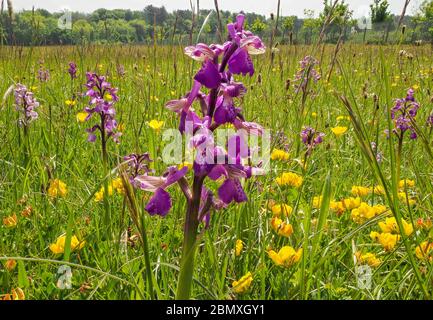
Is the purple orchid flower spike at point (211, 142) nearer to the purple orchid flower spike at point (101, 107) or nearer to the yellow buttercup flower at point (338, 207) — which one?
the yellow buttercup flower at point (338, 207)

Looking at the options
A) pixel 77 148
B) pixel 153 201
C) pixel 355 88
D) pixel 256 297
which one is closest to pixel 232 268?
pixel 256 297

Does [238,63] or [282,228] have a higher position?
[238,63]

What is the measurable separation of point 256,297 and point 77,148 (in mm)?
1845

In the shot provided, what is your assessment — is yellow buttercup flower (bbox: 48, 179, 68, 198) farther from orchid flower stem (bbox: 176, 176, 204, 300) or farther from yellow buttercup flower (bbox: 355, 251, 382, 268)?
yellow buttercup flower (bbox: 355, 251, 382, 268)

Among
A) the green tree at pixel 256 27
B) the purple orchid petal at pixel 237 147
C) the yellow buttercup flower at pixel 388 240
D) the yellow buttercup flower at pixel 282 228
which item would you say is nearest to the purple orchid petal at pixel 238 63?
the purple orchid petal at pixel 237 147

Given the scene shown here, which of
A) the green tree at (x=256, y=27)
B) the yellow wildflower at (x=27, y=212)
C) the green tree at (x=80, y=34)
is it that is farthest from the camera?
the green tree at (x=256, y=27)

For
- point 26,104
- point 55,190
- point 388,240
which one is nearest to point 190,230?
point 388,240

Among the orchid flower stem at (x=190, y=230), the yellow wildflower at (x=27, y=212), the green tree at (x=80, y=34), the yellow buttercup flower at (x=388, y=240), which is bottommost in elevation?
the yellow wildflower at (x=27, y=212)

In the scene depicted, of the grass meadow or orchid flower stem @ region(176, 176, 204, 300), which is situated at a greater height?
orchid flower stem @ region(176, 176, 204, 300)

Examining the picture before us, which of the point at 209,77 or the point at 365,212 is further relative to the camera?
the point at 365,212

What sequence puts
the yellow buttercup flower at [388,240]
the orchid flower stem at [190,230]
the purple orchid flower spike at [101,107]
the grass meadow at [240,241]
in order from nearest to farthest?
the orchid flower stem at [190,230], the grass meadow at [240,241], the yellow buttercup flower at [388,240], the purple orchid flower spike at [101,107]

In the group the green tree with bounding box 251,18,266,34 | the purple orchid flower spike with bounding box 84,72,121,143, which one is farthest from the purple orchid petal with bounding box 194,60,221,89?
the green tree with bounding box 251,18,266,34

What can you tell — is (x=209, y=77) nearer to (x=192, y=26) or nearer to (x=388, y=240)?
(x=388, y=240)
